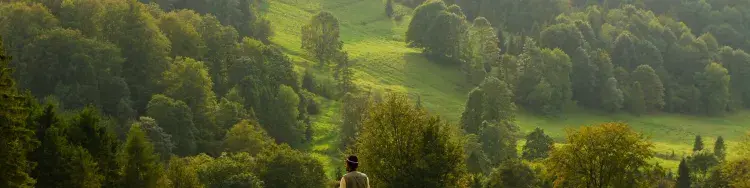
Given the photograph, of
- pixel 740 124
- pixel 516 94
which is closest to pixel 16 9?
pixel 516 94

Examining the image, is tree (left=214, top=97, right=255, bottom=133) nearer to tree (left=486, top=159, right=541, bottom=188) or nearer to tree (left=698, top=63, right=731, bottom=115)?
tree (left=486, top=159, right=541, bottom=188)

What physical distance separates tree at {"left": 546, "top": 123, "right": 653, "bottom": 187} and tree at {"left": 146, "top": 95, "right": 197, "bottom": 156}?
57.3 metres

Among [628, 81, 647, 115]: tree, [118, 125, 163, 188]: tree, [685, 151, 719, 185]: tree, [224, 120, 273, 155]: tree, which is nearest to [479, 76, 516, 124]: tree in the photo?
[685, 151, 719, 185]: tree

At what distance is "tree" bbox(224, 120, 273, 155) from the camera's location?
107812 mm

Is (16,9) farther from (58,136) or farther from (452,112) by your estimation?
(452,112)

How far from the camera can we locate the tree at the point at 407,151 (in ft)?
160

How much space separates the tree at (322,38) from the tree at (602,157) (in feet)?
373

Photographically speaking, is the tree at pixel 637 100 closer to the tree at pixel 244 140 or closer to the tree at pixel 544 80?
the tree at pixel 544 80

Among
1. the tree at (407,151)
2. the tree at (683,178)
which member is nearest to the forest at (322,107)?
the tree at (407,151)

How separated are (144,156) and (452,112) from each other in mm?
101060

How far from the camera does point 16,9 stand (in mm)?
110000

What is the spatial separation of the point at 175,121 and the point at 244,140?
28.6ft

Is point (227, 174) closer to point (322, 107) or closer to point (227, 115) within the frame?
point (227, 115)

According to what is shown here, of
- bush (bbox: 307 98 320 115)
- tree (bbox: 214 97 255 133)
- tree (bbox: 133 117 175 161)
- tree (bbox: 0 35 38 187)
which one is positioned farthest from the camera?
bush (bbox: 307 98 320 115)
